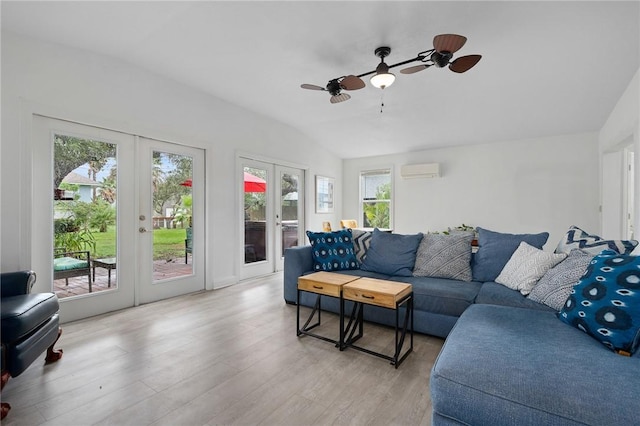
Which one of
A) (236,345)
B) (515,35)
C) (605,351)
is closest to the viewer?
(605,351)

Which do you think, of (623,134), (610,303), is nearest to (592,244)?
(610,303)

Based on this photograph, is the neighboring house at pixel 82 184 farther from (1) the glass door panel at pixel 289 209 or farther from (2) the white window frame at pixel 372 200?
(2) the white window frame at pixel 372 200

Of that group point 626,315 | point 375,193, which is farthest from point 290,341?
point 375,193

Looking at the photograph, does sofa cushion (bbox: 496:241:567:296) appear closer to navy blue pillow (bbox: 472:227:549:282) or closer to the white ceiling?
navy blue pillow (bbox: 472:227:549:282)

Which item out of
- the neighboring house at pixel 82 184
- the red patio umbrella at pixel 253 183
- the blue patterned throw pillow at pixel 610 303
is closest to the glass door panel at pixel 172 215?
the neighboring house at pixel 82 184

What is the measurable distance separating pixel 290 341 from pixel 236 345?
1.45 feet

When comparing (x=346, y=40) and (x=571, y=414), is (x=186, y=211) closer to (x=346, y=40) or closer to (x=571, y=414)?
(x=346, y=40)

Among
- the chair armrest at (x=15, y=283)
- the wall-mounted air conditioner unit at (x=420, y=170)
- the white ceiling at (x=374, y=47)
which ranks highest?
the white ceiling at (x=374, y=47)

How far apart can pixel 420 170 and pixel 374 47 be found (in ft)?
11.5

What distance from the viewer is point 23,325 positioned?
169cm

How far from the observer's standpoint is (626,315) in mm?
1355

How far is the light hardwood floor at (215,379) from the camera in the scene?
5.17ft

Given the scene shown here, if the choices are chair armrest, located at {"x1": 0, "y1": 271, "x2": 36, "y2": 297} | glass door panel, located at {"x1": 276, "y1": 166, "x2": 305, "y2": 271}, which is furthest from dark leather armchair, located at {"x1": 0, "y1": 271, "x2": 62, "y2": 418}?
glass door panel, located at {"x1": 276, "y1": 166, "x2": 305, "y2": 271}

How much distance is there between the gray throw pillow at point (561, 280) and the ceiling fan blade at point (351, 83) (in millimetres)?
2334
